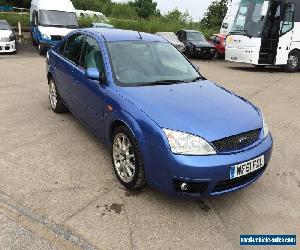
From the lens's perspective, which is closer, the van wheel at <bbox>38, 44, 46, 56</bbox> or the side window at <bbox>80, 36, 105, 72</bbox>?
the side window at <bbox>80, 36, 105, 72</bbox>

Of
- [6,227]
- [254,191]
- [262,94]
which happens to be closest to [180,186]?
[254,191]

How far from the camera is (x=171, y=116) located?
349 centimetres

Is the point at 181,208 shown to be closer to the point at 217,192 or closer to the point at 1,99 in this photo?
the point at 217,192

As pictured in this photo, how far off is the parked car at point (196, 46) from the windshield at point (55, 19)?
238 inches

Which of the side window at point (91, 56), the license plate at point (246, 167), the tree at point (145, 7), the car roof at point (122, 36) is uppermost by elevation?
the tree at point (145, 7)

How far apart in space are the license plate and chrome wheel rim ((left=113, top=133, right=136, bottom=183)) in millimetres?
1039

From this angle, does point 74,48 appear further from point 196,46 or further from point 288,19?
point 196,46

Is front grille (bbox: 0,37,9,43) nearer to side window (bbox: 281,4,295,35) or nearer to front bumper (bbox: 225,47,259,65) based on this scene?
front bumper (bbox: 225,47,259,65)

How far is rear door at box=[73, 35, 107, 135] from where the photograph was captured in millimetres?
4367

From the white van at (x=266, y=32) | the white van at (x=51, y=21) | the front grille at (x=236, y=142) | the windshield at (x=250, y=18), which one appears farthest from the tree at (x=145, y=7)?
the front grille at (x=236, y=142)

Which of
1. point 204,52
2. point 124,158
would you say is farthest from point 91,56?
point 204,52

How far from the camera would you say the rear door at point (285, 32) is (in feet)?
45.4

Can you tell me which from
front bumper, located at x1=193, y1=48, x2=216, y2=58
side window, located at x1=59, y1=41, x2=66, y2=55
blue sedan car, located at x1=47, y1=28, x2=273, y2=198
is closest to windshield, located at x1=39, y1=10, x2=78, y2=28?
front bumper, located at x1=193, y1=48, x2=216, y2=58

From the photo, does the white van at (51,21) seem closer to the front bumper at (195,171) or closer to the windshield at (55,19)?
the windshield at (55,19)
